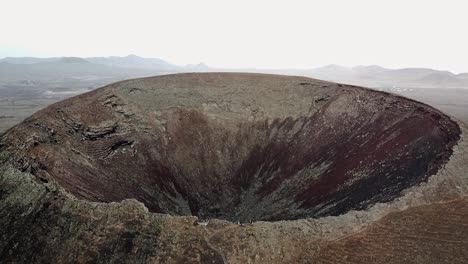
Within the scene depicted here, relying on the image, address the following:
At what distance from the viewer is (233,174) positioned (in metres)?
29.9

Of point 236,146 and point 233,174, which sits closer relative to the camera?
point 233,174

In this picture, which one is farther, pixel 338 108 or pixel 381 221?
pixel 338 108

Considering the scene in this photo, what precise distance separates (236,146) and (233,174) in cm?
259

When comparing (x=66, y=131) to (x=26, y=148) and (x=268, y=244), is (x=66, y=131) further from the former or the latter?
(x=268, y=244)

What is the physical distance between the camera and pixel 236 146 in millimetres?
31625

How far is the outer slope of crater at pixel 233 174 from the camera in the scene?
49.4 ft

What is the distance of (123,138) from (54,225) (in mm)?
14012

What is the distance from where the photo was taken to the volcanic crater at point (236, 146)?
22734 millimetres

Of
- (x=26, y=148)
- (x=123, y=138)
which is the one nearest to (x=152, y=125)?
(x=123, y=138)

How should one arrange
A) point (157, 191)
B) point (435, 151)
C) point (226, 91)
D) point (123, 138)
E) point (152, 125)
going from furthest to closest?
point (226, 91) < point (152, 125) < point (123, 138) < point (157, 191) < point (435, 151)

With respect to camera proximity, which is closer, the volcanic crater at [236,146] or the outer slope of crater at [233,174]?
the outer slope of crater at [233,174]

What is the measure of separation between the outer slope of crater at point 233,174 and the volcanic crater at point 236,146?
108 millimetres

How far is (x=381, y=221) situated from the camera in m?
15.7

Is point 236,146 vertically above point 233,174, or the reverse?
point 236,146
